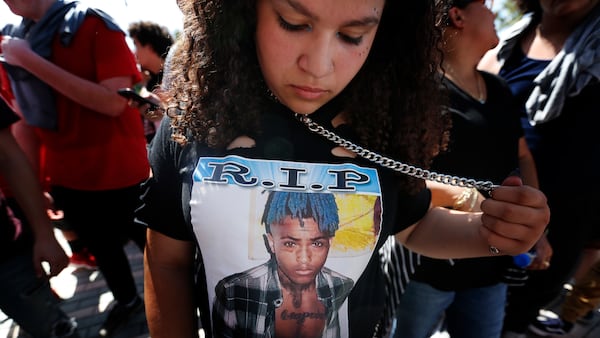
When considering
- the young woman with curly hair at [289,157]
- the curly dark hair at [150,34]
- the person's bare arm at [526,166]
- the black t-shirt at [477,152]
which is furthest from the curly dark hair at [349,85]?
the curly dark hair at [150,34]

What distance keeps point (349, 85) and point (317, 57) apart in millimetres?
232

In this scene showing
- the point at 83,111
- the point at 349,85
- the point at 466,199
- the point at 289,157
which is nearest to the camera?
the point at 289,157

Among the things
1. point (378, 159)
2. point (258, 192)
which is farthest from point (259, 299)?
point (378, 159)

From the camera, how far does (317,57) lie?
733mm

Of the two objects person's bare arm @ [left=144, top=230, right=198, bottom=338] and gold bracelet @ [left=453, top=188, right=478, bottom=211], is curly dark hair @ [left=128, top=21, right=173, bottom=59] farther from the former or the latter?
gold bracelet @ [left=453, top=188, right=478, bottom=211]

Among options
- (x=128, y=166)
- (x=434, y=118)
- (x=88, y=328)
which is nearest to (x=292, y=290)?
(x=434, y=118)

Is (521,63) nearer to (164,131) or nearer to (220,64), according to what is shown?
(220,64)

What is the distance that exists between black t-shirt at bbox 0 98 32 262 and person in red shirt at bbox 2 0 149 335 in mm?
412

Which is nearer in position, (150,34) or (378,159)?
(378,159)

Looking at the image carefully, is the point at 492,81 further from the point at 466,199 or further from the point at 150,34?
the point at 150,34

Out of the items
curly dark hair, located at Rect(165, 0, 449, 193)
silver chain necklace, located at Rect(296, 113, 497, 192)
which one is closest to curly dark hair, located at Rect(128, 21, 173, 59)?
curly dark hair, located at Rect(165, 0, 449, 193)

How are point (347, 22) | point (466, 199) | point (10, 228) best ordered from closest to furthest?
point (347, 22) → point (466, 199) → point (10, 228)

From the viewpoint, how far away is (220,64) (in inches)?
33.9

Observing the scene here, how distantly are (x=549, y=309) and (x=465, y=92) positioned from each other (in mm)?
2468
